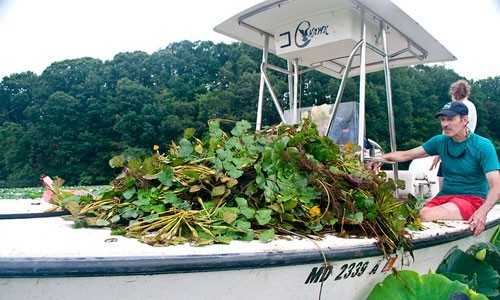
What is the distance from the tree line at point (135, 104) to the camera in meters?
27.1

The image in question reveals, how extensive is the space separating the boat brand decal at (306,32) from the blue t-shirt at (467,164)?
1.32m

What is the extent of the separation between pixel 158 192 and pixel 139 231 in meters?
0.28

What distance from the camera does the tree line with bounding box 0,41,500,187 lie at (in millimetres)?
27141

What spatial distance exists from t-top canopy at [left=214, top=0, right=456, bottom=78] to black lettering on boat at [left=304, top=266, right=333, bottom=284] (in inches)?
84.3

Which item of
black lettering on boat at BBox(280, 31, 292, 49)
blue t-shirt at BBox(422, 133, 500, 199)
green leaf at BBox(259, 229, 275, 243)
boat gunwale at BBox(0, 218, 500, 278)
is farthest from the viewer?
black lettering on boat at BBox(280, 31, 292, 49)

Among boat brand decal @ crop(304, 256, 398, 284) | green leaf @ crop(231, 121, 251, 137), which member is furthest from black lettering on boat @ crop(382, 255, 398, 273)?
green leaf @ crop(231, 121, 251, 137)

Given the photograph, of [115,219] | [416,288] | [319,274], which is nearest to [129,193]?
[115,219]

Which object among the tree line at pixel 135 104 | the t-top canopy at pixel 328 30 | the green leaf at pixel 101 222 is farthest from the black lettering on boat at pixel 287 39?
the tree line at pixel 135 104

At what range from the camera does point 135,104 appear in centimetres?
3058

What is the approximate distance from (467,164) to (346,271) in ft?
5.93

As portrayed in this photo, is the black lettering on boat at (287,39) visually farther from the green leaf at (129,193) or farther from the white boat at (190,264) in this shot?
the green leaf at (129,193)

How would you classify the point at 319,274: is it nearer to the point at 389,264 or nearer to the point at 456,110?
the point at 389,264

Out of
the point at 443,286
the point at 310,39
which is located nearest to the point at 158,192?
the point at 443,286

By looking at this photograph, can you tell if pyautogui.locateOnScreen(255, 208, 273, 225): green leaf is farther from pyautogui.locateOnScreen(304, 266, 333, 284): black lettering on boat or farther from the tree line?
the tree line
